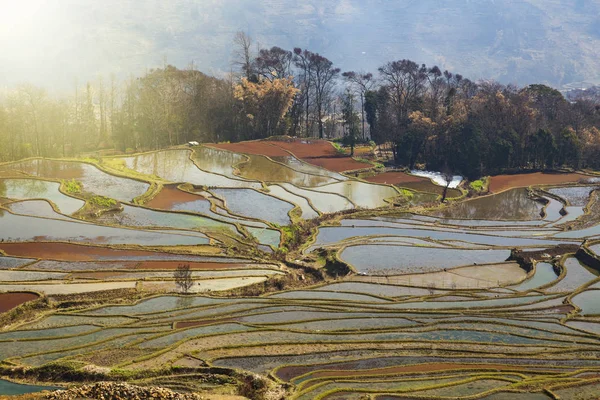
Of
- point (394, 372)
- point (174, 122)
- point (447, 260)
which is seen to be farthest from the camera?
point (174, 122)

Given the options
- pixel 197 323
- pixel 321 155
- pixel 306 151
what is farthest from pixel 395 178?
pixel 197 323

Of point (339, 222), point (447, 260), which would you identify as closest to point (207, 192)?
point (339, 222)

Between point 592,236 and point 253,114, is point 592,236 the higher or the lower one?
the lower one

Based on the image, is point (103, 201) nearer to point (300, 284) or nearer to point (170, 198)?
point (170, 198)

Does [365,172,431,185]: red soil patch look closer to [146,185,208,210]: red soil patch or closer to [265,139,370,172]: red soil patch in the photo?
[265,139,370,172]: red soil patch

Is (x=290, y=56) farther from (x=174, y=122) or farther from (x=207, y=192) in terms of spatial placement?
(x=207, y=192)
